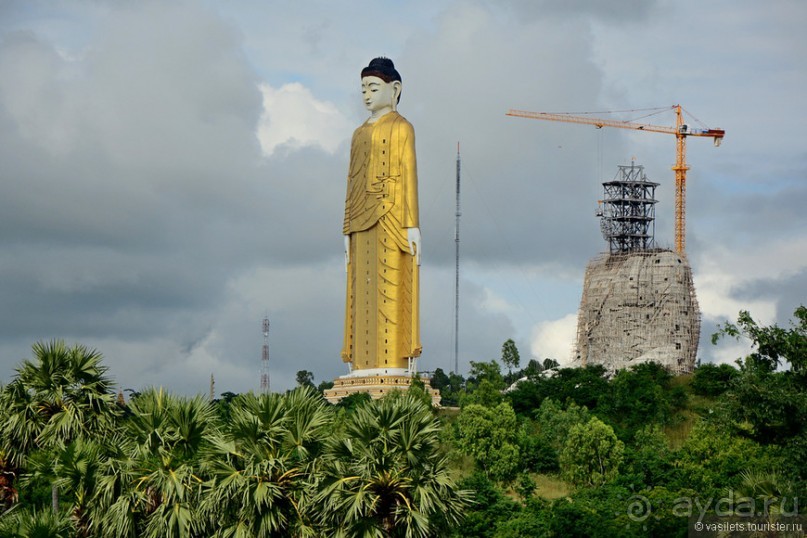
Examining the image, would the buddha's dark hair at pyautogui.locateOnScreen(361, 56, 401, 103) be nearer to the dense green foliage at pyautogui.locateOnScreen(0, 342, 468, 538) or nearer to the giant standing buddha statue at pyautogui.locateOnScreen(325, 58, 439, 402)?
the giant standing buddha statue at pyautogui.locateOnScreen(325, 58, 439, 402)

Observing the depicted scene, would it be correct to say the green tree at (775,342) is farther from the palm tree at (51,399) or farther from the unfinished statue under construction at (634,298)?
the unfinished statue under construction at (634,298)

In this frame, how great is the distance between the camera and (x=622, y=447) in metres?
53.0

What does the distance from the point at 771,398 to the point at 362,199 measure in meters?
43.7

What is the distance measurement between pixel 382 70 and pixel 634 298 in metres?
28.2

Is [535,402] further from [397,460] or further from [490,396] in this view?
[397,460]

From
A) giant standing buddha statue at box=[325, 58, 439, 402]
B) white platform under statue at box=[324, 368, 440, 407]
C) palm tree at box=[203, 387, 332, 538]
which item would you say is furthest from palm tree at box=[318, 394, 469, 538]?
giant standing buddha statue at box=[325, 58, 439, 402]

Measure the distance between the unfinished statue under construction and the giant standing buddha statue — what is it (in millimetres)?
23358

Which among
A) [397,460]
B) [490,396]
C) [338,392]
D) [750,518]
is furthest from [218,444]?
[338,392]

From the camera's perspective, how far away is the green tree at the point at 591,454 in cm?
5216

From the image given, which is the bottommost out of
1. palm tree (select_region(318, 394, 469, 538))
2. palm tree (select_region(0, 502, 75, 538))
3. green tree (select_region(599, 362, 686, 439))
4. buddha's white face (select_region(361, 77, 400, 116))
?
palm tree (select_region(0, 502, 75, 538))

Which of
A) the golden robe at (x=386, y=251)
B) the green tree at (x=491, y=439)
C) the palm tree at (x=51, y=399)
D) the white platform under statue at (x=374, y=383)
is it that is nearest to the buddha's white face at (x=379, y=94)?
the golden robe at (x=386, y=251)

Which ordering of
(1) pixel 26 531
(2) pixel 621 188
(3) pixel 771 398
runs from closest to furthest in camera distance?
(1) pixel 26 531 < (3) pixel 771 398 < (2) pixel 621 188

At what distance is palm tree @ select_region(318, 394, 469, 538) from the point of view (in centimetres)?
2939

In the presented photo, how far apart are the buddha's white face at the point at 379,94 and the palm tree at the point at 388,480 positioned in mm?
45819
